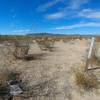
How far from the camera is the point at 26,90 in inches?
290

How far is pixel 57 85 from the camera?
8141 mm

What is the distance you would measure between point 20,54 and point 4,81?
6.98 meters

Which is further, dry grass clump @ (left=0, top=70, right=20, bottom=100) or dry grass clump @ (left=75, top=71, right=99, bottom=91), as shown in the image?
dry grass clump @ (left=75, top=71, right=99, bottom=91)

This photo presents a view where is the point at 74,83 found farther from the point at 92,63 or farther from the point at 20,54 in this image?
the point at 20,54

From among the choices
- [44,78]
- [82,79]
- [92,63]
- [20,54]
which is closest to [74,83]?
[82,79]

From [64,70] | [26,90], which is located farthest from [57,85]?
[64,70]

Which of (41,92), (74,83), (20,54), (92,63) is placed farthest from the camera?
(20,54)

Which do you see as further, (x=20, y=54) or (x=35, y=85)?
(x=20, y=54)

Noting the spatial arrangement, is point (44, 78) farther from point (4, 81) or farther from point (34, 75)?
point (4, 81)

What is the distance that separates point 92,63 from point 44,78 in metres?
3.97

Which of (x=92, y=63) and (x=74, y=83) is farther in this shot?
(x=92, y=63)

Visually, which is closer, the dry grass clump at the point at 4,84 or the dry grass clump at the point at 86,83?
the dry grass clump at the point at 4,84

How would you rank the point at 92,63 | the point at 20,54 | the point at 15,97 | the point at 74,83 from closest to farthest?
the point at 15,97 < the point at 74,83 < the point at 92,63 < the point at 20,54

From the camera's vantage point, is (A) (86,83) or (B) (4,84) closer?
(B) (4,84)
